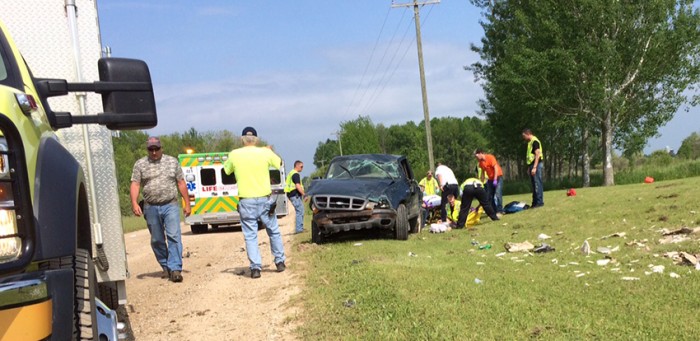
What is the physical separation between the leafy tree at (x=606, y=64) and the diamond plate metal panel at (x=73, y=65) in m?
28.8

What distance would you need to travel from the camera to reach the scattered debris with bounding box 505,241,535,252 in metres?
8.80

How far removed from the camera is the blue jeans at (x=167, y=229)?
26.3 ft

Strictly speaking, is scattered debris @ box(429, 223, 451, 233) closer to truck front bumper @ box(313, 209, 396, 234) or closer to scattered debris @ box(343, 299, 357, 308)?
truck front bumper @ box(313, 209, 396, 234)

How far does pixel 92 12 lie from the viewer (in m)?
4.67

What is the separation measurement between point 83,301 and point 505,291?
13.5 feet

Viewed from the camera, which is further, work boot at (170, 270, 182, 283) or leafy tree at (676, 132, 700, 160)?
leafy tree at (676, 132, 700, 160)

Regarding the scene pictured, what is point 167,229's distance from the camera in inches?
317

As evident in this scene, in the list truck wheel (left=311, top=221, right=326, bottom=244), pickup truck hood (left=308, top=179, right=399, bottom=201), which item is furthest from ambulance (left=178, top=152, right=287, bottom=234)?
truck wheel (left=311, top=221, right=326, bottom=244)

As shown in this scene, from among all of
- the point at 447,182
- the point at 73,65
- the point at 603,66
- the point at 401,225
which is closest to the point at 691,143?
the point at 603,66

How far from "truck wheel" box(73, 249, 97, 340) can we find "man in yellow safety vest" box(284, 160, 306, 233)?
505 inches

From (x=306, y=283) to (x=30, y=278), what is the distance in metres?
5.08

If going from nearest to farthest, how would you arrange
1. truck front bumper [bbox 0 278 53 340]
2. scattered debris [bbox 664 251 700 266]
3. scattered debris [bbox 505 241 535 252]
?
truck front bumper [bbox 0 278 53 340] < scattered debris [bbox 664 251 700 266] < scattered debris [bbox 505 241 535 252]

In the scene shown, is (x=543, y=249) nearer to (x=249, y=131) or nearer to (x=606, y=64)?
(x=249, y=131)

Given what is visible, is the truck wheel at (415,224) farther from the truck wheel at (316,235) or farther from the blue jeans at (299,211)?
the blue jeans at (299,211)
